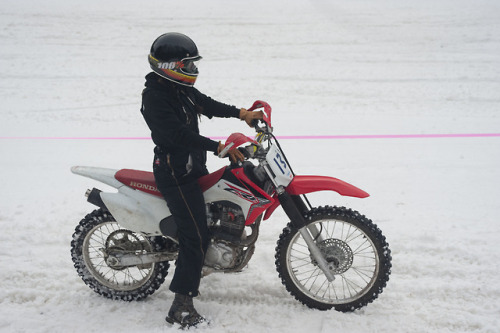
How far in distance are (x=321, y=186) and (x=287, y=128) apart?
220 inches

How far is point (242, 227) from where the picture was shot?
3498 millimetres

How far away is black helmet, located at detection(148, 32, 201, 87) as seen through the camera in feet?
10.5

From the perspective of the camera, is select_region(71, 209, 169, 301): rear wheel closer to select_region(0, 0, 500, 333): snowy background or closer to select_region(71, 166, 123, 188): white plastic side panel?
select_region(0, 0, 500, 333): snowy background

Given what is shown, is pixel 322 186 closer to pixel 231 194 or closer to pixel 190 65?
pixel 231 194

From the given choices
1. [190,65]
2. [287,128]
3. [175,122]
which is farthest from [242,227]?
[287,128]

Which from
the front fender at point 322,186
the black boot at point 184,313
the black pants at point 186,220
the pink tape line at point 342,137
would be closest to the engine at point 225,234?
the black pants at point 186,220

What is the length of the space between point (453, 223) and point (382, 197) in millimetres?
968

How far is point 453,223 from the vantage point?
4.84 meters

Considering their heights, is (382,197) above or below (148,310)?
above

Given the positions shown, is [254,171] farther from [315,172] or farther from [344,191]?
[315,172]

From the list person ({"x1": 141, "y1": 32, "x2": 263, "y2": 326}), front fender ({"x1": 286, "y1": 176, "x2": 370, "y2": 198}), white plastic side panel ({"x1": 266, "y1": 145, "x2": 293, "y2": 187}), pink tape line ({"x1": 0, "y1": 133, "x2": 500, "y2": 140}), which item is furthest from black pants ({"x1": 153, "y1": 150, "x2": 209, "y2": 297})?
pink tape line ({"x1": 0, "y1": 133, "x2": 500, "y2": 140})

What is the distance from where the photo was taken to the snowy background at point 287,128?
3.63 m

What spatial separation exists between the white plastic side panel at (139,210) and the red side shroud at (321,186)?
0.90 metres

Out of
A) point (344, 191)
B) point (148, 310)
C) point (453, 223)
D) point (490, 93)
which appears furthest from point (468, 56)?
point (148, 310)
